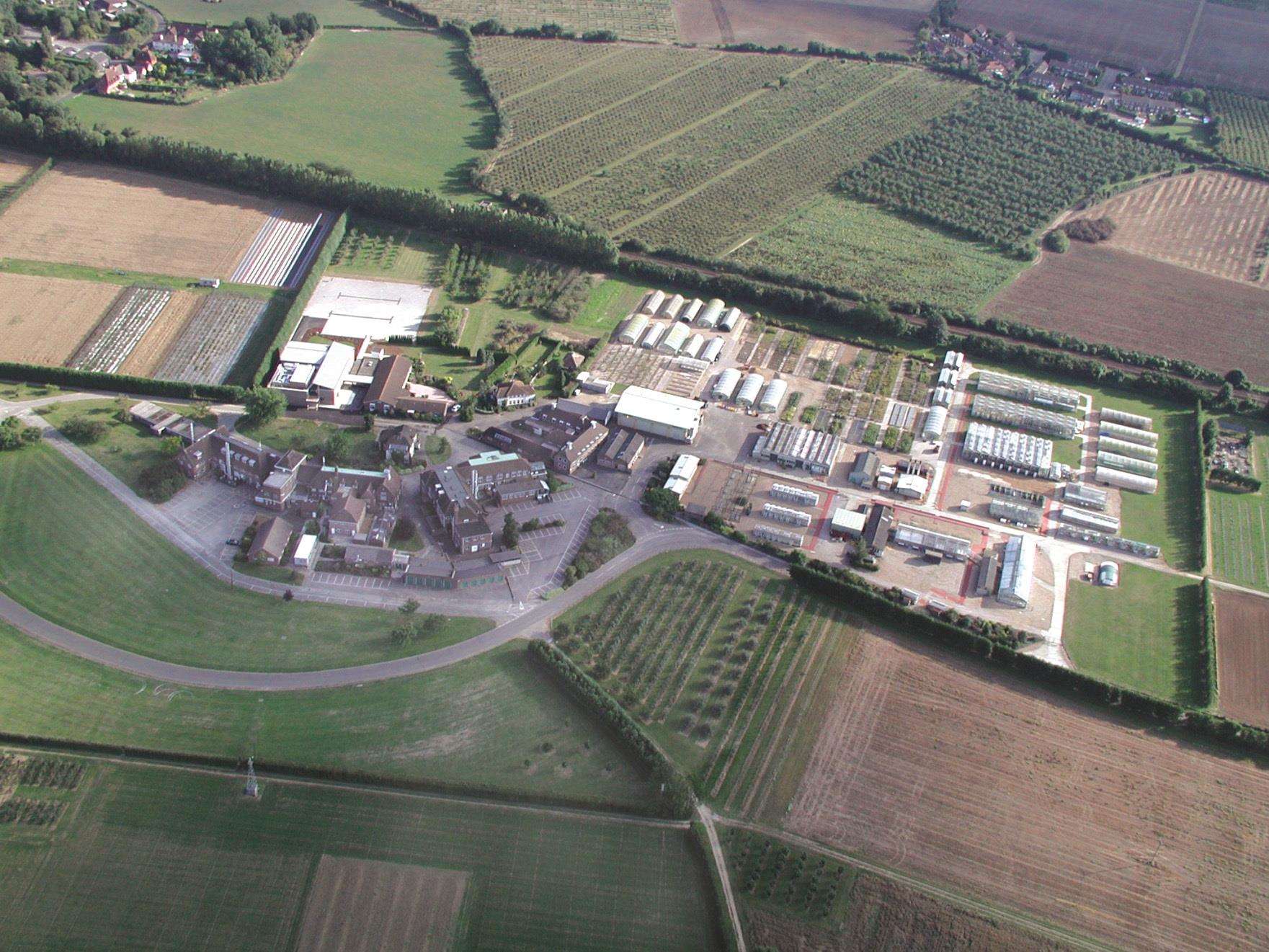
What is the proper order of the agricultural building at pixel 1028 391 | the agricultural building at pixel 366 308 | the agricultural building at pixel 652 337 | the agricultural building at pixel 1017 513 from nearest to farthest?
1. the agricultural building at pixel 1017 513
2. the agricultural building at pixel 1028 391
3. the agricultural building at pixel 366 308
4. the agricultural building at pixel 652 337

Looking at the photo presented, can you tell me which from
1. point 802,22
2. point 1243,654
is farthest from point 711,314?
point 802,22

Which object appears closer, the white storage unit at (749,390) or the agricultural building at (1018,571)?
the agricultural building at (1018,571)

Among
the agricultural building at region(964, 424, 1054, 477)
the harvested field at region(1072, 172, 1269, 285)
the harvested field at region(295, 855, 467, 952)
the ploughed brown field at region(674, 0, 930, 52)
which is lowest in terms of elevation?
the harvested field at region(295, 855, 467, 952)

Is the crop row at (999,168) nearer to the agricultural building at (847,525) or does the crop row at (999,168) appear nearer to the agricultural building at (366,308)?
the agricultural building at (847,525)

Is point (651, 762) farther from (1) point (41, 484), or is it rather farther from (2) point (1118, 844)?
(1) point (41, 484)

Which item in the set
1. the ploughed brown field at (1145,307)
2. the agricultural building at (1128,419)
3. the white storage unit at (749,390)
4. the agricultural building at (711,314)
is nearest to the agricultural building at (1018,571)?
the agricultural building at (1128,419)

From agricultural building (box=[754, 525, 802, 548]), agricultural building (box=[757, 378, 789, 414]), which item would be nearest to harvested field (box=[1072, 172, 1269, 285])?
agricultural building (box=[757, 378, 789, 414])

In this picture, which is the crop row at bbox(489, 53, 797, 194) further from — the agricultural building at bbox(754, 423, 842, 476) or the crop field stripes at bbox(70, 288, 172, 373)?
the agricultural building at bbox(754, 423, 842, 476)
